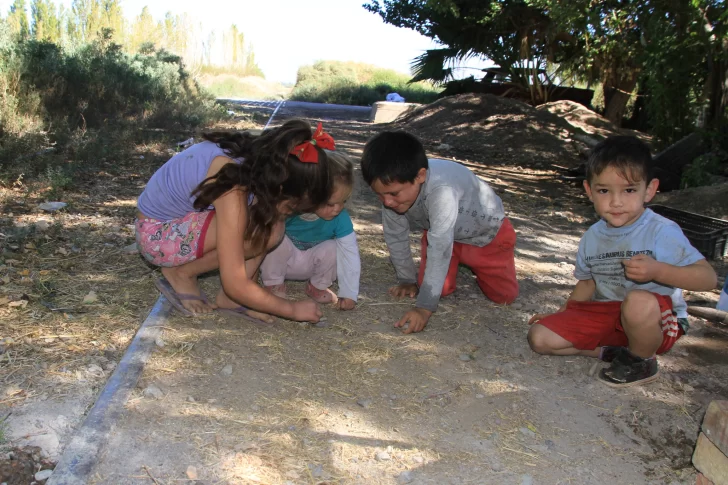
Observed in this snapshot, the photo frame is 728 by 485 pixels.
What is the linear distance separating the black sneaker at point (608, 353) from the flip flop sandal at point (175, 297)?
2136mm

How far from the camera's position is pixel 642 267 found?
252cm

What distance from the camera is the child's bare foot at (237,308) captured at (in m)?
3.27

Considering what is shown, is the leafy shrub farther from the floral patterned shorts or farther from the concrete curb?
the concrete curb

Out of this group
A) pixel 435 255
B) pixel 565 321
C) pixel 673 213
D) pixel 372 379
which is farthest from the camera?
pixel 673 213

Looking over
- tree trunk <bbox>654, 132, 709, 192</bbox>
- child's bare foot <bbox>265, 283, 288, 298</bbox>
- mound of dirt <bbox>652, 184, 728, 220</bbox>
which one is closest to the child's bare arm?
child's bare foot <bbox>265, 283, 288, 298</bbox>

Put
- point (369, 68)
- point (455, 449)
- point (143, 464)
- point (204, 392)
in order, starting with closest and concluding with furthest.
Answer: point (143, 464) → point (455, 449) → point (204, 392) → point (369, 68)

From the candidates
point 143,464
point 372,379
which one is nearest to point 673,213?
point 372,379

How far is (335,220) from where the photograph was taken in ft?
11.1

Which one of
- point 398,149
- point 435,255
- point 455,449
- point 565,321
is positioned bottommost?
point 455,449

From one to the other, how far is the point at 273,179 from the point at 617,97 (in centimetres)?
1306

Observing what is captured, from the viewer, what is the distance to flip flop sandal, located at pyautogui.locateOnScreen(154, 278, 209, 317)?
3242mm

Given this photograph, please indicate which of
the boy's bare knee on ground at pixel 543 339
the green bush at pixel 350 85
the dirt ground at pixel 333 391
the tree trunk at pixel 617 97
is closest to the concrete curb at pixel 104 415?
the dirt ground at pixel 333 391

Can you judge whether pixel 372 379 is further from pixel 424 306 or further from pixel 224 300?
pixel 224 300

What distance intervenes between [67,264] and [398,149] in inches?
87.9
